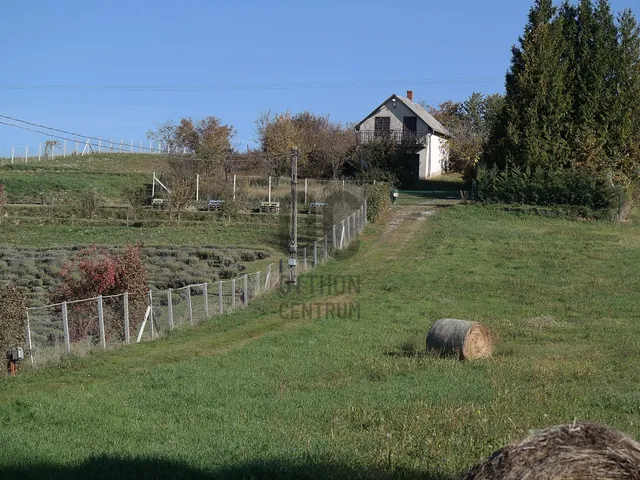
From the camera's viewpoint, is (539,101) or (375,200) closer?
(375,200)

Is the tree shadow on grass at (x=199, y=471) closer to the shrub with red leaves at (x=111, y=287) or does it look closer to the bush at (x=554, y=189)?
the shrub with red leaves at (x=111, y=287)

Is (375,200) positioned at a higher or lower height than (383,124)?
lower

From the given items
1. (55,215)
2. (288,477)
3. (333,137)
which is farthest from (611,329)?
(333,137)

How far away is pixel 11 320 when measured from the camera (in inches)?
756

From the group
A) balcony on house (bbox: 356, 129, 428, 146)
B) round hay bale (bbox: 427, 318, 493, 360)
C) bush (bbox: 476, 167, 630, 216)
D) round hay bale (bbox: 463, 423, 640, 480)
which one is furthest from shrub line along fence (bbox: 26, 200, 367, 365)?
balcony on house (bbox: 356, 129, 428, 146)

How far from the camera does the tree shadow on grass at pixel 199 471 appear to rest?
8.73 m

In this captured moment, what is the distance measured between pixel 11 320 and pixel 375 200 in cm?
3283

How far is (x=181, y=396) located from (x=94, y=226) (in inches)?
1958

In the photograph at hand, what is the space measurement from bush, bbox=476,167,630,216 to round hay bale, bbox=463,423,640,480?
1834 inches

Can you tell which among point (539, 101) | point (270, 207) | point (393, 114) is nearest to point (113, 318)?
point (539, 101)

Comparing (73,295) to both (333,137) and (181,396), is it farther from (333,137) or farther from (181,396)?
(333,137)

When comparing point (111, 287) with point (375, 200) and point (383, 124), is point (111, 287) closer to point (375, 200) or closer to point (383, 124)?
point (375, 200)

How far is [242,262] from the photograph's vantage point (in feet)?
152

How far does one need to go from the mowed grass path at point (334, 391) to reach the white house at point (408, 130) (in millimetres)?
42490
